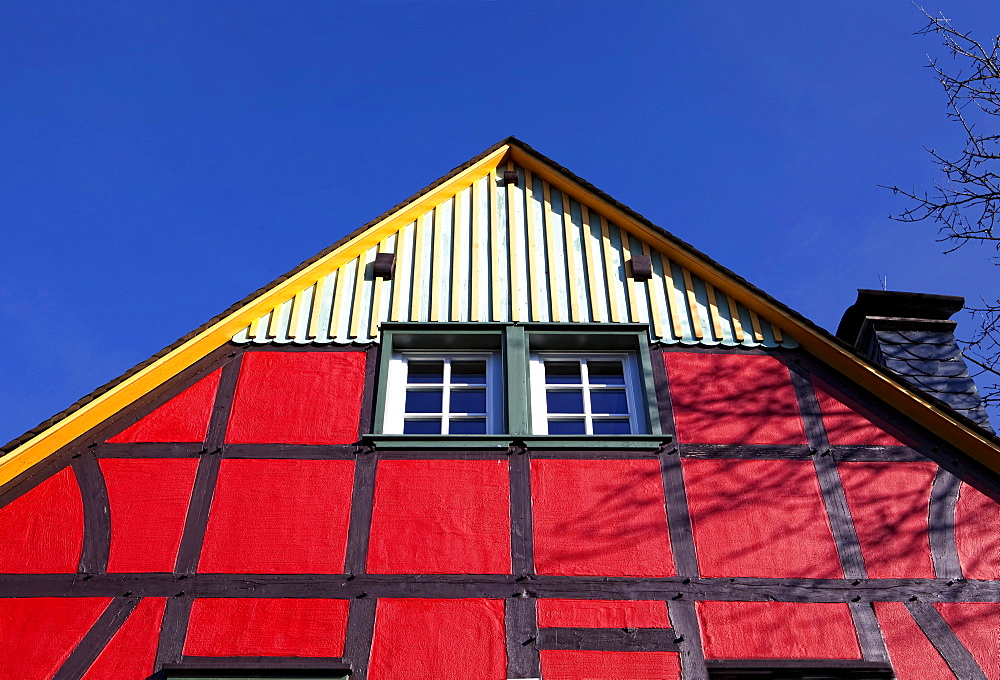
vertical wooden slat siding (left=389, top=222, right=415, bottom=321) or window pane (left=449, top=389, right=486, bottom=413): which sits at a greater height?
vertical wooden slat siding (left=389, top=222, right=415, bottom=321)

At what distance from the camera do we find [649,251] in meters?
8.75

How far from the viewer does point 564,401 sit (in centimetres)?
746

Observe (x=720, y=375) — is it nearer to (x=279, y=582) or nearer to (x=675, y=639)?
(x=675, y=639)

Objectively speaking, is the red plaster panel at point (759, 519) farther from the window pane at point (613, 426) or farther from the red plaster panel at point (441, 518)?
the red plaster panel at point (441, 518)

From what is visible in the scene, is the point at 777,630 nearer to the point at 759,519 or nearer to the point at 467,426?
the point at 759,519

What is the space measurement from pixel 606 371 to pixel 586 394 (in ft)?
1.40

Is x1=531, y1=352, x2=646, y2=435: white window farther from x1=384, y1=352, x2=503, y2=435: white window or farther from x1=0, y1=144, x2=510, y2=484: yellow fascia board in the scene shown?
x1=0, y1=144, x2=510, y2=484: yellow fascia board

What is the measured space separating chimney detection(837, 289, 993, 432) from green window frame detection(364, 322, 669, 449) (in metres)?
2.83

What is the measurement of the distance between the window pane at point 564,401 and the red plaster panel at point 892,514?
76.9 inches

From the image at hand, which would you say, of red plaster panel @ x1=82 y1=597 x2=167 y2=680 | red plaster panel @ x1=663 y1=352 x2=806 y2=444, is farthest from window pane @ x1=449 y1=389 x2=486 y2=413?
red plaster panel @ x1=82 y1=597 x2=167 y2=680

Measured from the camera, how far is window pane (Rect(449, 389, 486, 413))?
24.0 feet

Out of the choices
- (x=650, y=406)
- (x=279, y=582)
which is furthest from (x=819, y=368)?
(x=279, y=582)

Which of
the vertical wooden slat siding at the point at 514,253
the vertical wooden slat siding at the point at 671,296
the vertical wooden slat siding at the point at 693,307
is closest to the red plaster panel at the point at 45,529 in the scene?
the vertical wooden slat siding at the point at 514,253

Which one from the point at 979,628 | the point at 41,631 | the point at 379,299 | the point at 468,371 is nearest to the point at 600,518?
the point at 468,371
